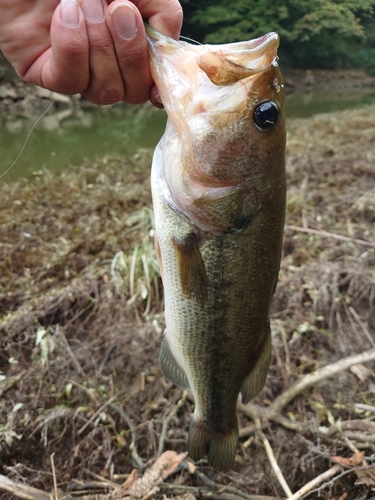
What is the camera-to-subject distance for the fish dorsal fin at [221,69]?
1190 millimetres

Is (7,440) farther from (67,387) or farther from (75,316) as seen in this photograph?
(75,316)

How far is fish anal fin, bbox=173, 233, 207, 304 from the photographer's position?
1.38 metres

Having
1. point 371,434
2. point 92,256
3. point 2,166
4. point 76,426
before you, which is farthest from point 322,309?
point 2,166

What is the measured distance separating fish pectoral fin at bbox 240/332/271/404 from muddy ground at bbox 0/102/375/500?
641 millimetres

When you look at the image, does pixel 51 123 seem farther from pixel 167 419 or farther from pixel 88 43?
pixel 88 43

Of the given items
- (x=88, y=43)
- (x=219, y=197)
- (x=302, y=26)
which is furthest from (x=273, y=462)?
(x=302, y=26)

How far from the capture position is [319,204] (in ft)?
14.9

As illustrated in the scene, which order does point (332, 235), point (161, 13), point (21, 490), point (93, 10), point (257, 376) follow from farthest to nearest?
point (332, 235), point (21, 490), point (257, 376), point (161, 13), point (93, 10)

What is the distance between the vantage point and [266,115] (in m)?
1.27

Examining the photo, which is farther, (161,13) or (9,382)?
(9,382)

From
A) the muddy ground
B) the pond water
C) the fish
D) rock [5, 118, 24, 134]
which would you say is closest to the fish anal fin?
the fish

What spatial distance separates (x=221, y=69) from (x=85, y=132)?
35.1 feet

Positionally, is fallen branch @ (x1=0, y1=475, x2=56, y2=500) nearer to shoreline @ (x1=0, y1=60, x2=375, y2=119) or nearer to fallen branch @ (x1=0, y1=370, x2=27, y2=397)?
fallen branch @ (x1=0, y1=370, x2=27, y2=397)

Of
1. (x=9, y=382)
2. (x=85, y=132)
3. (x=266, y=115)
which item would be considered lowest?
(x=85, y=132)
